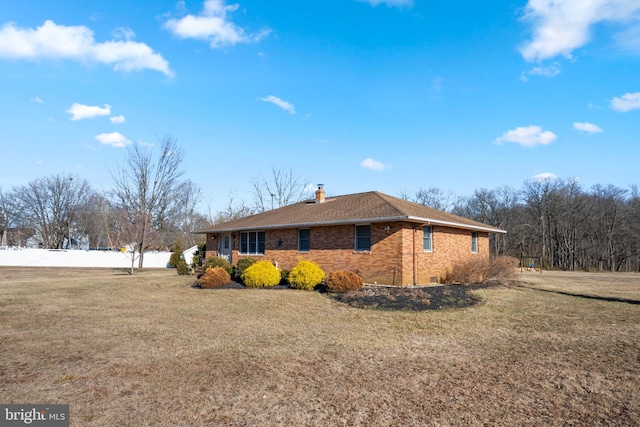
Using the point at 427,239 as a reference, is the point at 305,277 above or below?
below

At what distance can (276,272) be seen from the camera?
16219mm

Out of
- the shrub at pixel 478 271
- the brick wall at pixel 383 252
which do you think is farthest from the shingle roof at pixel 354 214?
the shrub at pixel 478 271

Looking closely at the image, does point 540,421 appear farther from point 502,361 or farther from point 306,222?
point 306,222

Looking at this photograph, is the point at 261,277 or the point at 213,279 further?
the point at 213,279

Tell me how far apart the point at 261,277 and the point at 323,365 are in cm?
1016

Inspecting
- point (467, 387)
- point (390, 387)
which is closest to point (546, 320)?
point (467, 387)

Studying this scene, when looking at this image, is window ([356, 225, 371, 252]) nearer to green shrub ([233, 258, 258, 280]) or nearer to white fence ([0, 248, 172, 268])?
green shrub ([233, 258, 258, 280])

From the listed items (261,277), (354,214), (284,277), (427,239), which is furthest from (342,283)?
(427,239)

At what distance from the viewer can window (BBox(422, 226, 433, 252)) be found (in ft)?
55.4

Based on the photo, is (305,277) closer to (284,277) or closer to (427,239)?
(284,277)

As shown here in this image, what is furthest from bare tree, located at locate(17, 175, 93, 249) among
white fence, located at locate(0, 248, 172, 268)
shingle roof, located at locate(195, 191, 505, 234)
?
shingle roof, located at locate(195, 191, 505, 234)

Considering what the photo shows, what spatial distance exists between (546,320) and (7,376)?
424 inches

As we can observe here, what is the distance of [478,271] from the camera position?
55.9 ft

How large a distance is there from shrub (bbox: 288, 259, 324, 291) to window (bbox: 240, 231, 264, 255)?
6.85m
